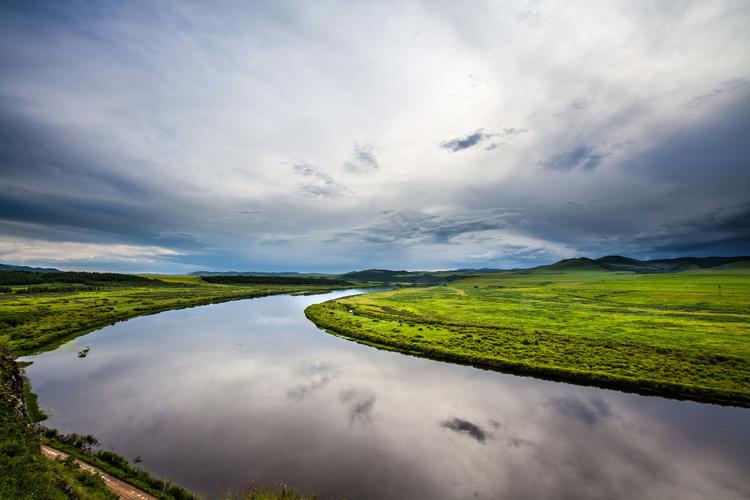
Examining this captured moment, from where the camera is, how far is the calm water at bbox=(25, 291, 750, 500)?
55.7 ft

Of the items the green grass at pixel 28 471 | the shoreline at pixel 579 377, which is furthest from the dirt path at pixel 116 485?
the shoreline at pixel 579 377

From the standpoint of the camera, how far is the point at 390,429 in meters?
22.2

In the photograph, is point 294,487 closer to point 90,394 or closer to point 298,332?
point 90,394

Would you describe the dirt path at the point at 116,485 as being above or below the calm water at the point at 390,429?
above

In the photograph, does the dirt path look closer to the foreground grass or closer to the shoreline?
the shoreline

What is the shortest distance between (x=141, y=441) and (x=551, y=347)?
43033 millimetres

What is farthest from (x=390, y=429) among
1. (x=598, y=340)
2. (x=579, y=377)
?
(x=598, y=340)

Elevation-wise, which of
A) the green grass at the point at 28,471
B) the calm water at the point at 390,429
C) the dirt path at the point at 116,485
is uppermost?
the green grass at the point at 28,471

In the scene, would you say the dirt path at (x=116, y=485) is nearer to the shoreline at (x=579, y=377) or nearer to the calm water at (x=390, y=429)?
the calm water at (x=390, y=429)

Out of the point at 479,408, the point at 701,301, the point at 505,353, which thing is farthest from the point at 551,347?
the point at 701,301

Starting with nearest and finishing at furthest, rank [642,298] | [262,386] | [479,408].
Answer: [479,408] < [262,386] < [642,298]

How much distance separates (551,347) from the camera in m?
40.9

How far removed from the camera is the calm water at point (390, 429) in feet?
55.7

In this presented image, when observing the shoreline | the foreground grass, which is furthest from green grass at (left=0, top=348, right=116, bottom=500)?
the foreground grass
